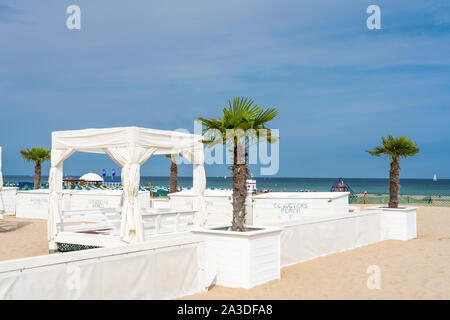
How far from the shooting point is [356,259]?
960 cm

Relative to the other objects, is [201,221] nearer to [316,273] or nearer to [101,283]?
[316,273]

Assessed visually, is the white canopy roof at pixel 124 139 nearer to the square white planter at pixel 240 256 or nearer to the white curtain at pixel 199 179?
the white curtain at pixel 199 179

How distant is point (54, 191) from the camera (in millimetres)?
10805

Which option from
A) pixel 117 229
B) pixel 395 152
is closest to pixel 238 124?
pixel 117 229

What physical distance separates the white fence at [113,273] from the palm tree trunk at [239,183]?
100 centimetres

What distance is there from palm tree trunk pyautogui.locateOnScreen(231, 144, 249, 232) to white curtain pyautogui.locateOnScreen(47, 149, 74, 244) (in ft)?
17.0

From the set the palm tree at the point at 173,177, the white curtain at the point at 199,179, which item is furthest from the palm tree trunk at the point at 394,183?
the palm tree at the point at 173,177

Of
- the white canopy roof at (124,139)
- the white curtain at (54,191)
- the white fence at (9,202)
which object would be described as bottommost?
the white fence at (9,202)

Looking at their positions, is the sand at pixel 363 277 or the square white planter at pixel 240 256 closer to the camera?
the sand at pixel 363 277

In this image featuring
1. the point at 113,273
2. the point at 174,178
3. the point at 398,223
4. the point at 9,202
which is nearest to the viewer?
the point at 113,273

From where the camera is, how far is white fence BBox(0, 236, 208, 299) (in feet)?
15.0

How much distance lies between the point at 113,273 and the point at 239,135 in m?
3.26

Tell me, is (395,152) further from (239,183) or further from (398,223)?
(239,183)

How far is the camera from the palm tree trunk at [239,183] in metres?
7.35
